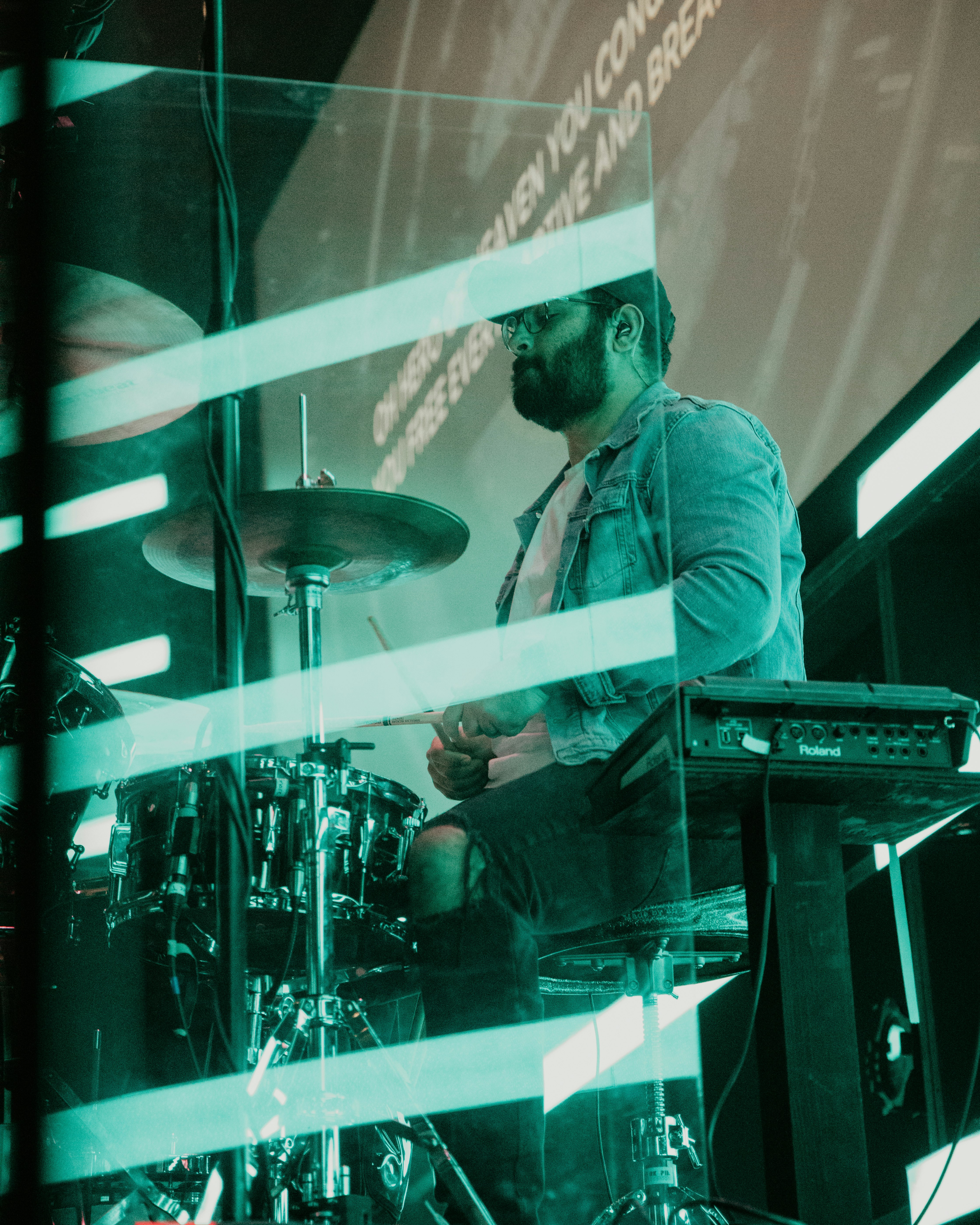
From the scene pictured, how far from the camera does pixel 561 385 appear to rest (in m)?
1.74

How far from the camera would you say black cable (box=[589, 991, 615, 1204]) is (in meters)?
1.49

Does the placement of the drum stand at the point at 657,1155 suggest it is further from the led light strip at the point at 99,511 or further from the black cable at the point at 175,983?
the led light strip at the point at 99,511

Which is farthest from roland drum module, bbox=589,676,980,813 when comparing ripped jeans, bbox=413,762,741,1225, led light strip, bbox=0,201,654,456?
led light strip, bbox=0,201,654,456

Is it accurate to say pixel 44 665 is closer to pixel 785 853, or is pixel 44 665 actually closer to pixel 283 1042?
pixel 283 1042

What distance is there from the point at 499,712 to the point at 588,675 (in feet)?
0.37

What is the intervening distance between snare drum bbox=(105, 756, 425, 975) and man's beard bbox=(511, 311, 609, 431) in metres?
0.52

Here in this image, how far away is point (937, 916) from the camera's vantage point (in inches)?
101

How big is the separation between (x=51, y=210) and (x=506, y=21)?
2.33 meters

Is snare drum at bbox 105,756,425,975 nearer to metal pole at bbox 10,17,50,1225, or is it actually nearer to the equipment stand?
metal pole at bbox 10,17,50,1225

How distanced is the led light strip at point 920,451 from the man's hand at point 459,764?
1.18 meters

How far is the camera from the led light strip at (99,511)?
5.38ft

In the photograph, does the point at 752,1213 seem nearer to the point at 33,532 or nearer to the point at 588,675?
the point at 588,675

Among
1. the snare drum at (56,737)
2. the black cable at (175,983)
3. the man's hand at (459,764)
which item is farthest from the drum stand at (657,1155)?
the snare drum at (56,737)

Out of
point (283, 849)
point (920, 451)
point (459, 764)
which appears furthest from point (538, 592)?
point (920, 451)
